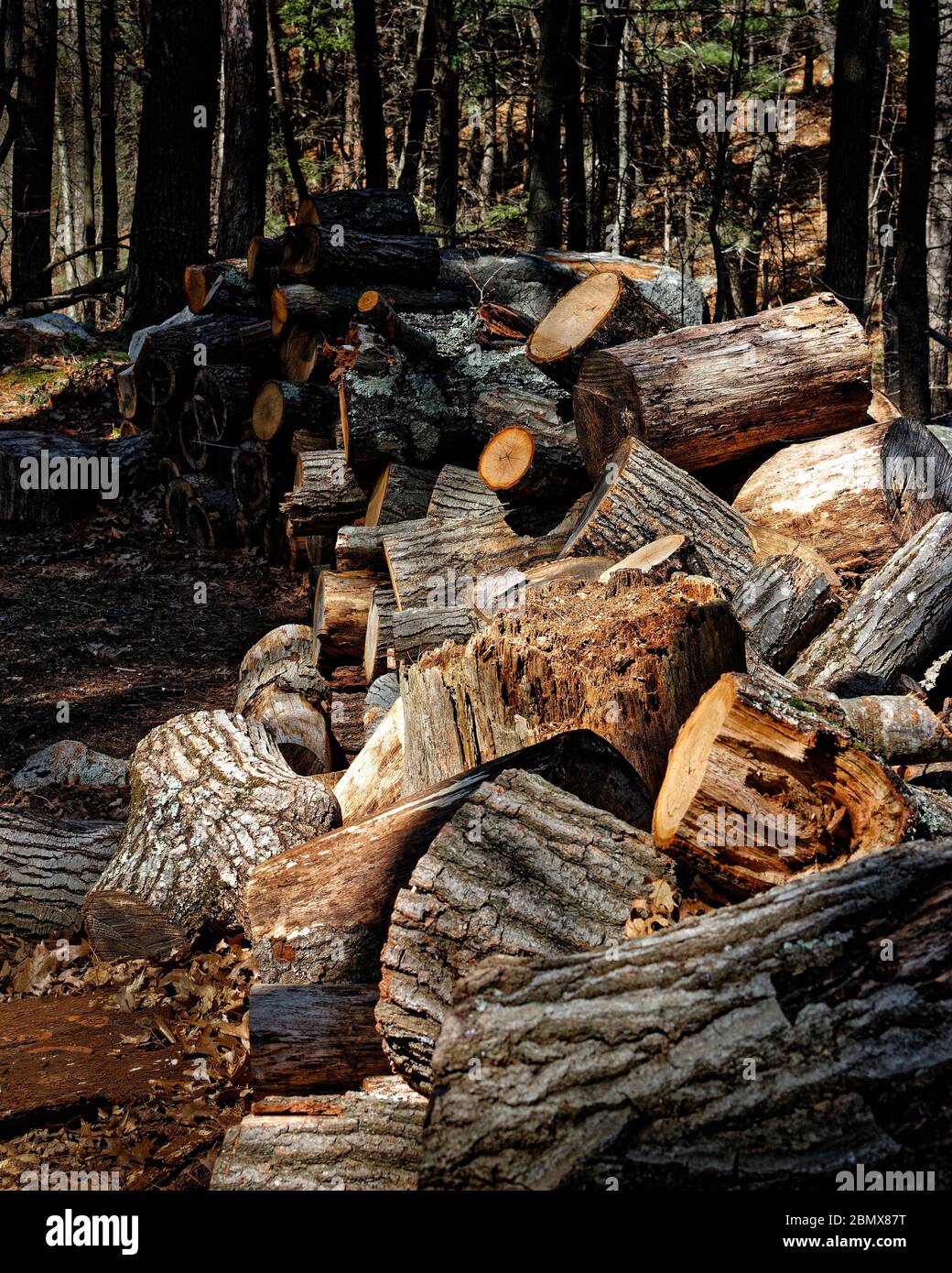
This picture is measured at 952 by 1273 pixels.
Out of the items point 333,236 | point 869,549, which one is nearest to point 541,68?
point 333,236

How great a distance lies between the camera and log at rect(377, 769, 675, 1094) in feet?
9.20

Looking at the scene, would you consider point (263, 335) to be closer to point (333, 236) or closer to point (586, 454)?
point (333, 236)

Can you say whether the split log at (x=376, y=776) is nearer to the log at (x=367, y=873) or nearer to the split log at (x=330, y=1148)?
the log at (x=367, y=873)

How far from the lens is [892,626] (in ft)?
16.1

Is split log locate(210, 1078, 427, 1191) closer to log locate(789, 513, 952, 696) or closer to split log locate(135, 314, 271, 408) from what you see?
log locate(789, 513, 952, 696)

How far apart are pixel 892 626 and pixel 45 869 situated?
393cm

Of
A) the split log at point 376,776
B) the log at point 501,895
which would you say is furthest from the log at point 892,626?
the log at point 501,895

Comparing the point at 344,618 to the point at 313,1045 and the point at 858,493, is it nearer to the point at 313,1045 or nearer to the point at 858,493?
the point at 858,493

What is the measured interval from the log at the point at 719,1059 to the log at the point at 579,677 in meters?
1.50

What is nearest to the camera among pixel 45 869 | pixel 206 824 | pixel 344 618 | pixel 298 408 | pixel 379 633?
pixel 206 824

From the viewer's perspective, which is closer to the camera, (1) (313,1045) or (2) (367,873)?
(1) (313,1045)

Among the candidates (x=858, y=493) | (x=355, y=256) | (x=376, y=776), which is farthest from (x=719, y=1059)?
(x=355, y=256)

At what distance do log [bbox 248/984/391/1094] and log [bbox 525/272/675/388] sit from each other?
4236mm

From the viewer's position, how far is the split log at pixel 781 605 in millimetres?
4863
